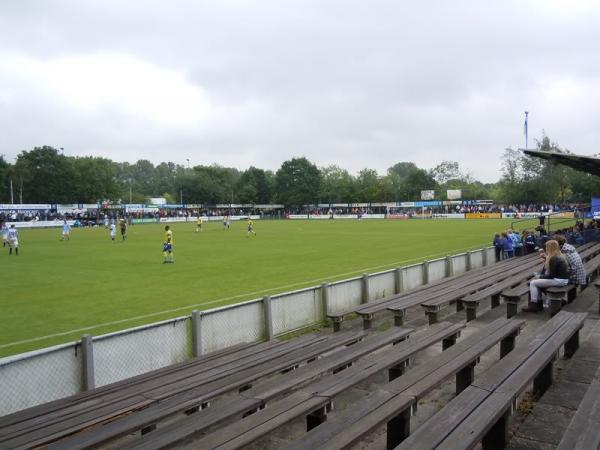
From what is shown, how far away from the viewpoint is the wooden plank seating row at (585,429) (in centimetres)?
344

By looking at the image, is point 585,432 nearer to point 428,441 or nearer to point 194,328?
point 428,441

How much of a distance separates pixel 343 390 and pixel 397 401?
0.56m

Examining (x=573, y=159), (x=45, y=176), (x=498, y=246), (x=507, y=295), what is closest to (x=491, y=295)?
(x=507, y=295)

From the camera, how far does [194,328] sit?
25.6ft

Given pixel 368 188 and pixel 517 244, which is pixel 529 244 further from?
pixel 368 188

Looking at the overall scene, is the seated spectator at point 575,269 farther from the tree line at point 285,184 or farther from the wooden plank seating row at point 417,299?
the tree line at point 285,184

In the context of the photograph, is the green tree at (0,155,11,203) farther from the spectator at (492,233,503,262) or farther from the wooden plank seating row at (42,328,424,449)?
the wooden plank seating row at (42,328,424,449)

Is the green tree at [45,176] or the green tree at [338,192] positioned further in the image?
the green tree at [338,192]

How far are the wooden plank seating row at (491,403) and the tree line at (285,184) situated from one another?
59.2 m

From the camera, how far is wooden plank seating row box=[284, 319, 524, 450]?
11.3 ft

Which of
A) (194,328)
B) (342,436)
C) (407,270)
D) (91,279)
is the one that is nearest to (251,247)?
(91,279)

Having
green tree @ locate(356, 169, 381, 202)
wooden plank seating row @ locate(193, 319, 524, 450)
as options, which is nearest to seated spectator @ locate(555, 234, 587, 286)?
wooden plank seating row @ locate(193, 319, 524, 450)

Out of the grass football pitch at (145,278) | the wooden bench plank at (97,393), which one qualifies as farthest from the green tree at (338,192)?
the wooden bench plank at (97,393)

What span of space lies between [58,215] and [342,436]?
7568 cm
